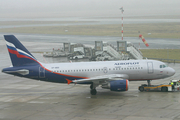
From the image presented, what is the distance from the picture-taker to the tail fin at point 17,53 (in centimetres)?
3338

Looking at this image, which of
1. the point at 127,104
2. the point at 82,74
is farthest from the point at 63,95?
the point at 127,104

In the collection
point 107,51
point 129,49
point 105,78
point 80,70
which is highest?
point 129,49

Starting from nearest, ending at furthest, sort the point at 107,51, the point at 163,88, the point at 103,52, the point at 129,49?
the point at 163,88 < the point at 129,49 < the point at 107,51 < the point at 103,52

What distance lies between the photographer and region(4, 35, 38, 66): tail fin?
109ft

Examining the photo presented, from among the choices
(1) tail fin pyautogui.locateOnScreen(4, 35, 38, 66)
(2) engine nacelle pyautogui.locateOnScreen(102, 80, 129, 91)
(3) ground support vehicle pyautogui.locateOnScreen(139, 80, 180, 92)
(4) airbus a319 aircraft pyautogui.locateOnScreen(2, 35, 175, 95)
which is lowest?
(3) ground support vehicle pyautogui.locateOnScreen(139, 80, 180, 92)

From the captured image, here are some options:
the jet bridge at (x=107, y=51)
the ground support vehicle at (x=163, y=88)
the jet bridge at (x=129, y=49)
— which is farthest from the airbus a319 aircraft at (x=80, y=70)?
the jet bridge at (x=107, y=51)

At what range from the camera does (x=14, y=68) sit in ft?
110

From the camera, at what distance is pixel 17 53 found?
33.8m

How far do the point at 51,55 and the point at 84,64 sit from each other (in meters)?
37.2

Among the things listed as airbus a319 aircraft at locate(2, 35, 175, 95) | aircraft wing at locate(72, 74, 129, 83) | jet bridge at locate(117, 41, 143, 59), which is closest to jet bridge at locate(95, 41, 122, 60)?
jet bridge at locate(117, 41, 143, 59)

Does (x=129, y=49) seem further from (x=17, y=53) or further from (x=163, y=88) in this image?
(x=17, y=53)

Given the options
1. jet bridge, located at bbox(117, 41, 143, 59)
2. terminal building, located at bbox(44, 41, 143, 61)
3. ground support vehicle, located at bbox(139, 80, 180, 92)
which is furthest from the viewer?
terminal building, located at bbox(44, 41, 143, 61)

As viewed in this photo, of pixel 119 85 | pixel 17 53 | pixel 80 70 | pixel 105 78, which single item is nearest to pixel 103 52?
pixel 80 70

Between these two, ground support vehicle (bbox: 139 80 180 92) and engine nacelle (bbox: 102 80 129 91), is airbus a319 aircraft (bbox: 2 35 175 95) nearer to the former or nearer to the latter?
ground support vehicle (bbox: 139 80 180 92)
